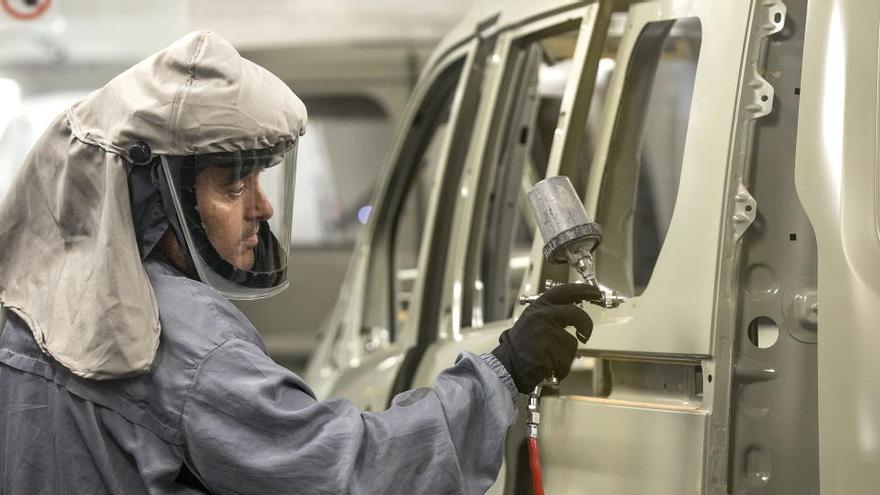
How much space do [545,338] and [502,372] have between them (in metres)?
0.11

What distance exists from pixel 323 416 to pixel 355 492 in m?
0.16

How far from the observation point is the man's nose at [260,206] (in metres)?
2.67

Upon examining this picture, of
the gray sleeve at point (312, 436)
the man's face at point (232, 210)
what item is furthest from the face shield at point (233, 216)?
the gray sleeve at point (312, 436)

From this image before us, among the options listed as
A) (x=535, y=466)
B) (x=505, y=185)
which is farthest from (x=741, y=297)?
(x=505, y=185)

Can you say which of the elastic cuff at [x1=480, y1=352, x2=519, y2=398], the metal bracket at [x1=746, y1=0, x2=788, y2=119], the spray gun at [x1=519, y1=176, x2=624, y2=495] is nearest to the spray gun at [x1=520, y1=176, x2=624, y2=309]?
the spray gun at [x1=519, y1=176, x2=624, y2=495]

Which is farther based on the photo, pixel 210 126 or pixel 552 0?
pixel 552 0

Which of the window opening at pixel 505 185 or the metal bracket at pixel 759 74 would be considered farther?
the window opening at pixel 505 185

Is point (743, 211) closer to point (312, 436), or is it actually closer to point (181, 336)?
point (312, 436)

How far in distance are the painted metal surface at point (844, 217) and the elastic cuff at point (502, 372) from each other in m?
0.61

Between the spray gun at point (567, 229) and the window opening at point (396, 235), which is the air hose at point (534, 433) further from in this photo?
the window opening at point (396, 235)

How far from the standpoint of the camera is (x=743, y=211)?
8.53ft

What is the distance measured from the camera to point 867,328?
2.31 metres

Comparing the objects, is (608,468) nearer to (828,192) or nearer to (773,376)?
(773,376)

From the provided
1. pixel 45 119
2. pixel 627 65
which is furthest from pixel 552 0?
pixel 45 119
